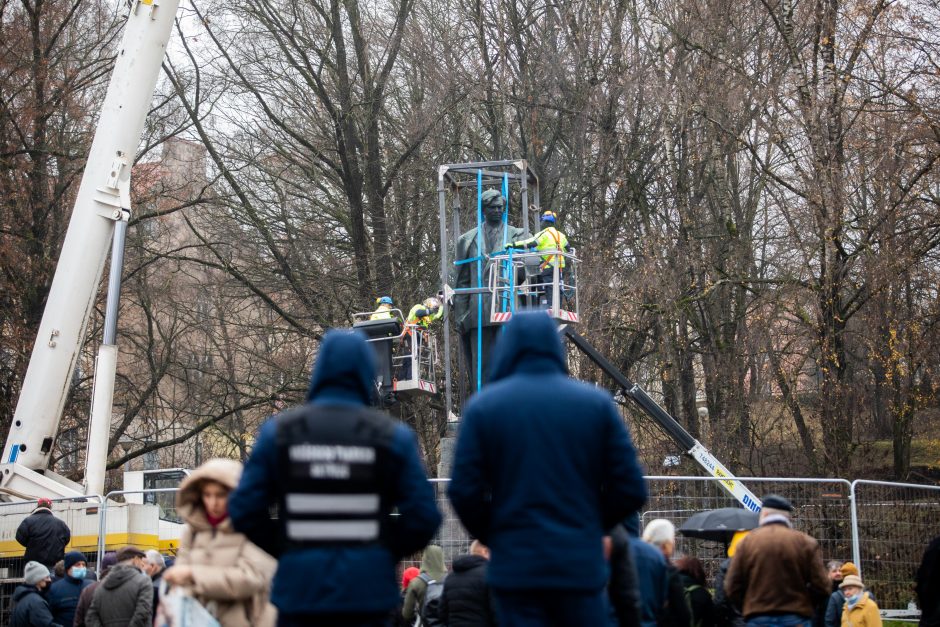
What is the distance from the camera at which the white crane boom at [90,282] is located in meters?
17.7

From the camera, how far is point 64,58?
1092 inches

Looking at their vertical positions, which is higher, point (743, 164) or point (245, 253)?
point (743, 164)

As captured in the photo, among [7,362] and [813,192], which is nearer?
[813,192]

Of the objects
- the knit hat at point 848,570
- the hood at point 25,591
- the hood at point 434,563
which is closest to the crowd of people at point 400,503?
the hood at point 434,563

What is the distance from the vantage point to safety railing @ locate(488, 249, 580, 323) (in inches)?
632

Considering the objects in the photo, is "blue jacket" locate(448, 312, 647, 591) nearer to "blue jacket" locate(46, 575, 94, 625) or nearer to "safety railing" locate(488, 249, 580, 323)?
"blue jacket" locate(46, 575, 94, 625)

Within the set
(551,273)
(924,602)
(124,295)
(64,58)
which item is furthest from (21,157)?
(924,602)

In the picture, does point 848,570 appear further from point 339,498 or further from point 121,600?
point 339,498

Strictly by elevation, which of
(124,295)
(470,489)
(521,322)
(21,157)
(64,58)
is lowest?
(470,489)

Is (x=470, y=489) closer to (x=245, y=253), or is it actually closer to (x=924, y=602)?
(x=924, y=602)

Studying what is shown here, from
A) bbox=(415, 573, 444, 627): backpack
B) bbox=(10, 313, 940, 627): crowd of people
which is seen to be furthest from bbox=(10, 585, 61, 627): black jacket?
bbox=(10, 313, 940, 627): crowd of people

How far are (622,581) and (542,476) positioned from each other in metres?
1.05

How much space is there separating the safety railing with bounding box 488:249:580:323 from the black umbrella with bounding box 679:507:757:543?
4.75m

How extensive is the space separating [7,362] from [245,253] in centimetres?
736
